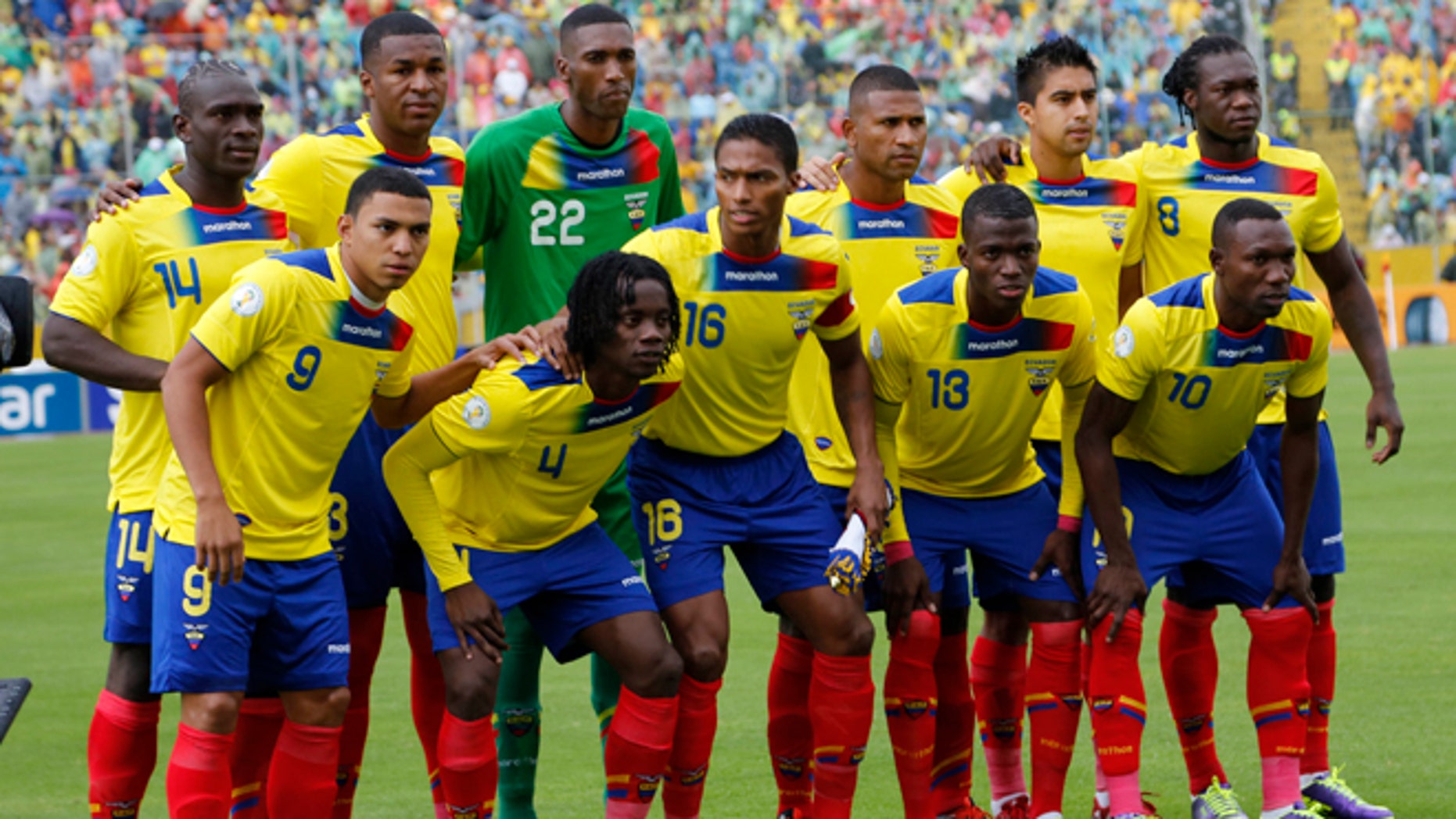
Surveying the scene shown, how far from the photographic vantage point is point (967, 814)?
6.46m

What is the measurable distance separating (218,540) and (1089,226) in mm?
3536

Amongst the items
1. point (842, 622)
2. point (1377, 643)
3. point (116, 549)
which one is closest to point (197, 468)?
point (116, 549)

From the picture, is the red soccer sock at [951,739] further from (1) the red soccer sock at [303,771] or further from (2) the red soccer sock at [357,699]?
(1) the red soccer sock at [303,771]

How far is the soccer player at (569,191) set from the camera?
6.49 metres

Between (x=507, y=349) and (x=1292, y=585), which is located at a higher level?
(x=507, y=349)

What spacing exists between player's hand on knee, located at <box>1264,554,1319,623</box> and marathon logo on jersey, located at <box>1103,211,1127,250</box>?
1.39 m

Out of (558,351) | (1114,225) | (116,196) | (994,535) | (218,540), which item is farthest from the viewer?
(1114,225)

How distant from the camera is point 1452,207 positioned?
2783 cm

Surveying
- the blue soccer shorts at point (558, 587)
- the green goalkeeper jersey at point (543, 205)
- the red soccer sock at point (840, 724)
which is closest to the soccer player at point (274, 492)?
the blue soccer shorts at point (558, 587)

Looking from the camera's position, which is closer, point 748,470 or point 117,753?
point 117,753

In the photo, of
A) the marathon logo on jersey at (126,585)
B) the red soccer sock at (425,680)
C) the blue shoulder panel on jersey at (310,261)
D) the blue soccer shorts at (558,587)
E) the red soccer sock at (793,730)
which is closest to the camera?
the blue shoulder panel on jersey at (310,261)

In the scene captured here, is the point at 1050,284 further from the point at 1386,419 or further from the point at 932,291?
the point at 1386,419

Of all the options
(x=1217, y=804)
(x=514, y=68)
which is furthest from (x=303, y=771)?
(x=514, y=68)

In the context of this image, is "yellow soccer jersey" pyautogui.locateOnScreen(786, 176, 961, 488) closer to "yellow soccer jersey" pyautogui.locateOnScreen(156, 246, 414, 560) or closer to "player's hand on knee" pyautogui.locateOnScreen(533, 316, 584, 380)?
"player's hand on knee" pyautogui.locateOnScreen(533, 316, 584, 380)
